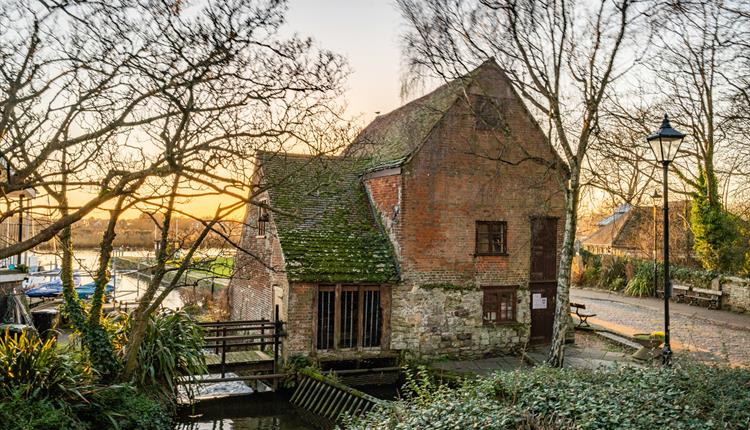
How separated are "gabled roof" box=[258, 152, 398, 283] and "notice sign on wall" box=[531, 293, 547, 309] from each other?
498cm

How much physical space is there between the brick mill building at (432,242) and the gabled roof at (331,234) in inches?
1.7

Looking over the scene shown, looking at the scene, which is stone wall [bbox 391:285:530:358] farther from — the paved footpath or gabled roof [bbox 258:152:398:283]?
the paved footpath

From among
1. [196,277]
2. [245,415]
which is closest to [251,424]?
[245,415]

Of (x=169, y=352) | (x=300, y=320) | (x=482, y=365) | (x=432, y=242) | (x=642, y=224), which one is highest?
(x=642, y=224)

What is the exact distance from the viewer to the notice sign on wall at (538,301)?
17.6 metres

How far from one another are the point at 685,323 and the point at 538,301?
8.09 metres

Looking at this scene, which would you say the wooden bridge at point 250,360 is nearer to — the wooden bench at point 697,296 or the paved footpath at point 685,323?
the paved footpath at point 685,323

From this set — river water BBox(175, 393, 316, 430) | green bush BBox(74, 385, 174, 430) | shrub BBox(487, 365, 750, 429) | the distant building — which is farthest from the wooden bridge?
the distant building

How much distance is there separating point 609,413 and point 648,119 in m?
20.0

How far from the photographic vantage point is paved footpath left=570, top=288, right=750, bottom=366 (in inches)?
645

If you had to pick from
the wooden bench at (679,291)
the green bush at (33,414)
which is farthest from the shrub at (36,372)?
the wooden bench at (679,291)

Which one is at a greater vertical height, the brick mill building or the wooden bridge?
the brick mill building

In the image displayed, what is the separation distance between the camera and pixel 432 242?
1612cm

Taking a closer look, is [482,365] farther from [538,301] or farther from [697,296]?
[697,296]
